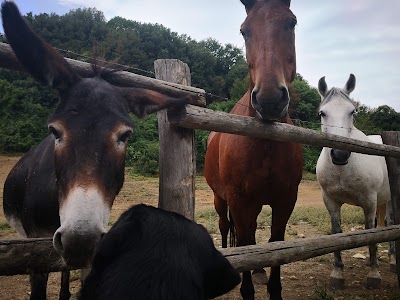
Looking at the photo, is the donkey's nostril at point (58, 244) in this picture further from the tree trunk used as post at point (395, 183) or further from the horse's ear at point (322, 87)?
the horse's ear at point (322, 87)

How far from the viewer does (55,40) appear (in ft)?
99.7

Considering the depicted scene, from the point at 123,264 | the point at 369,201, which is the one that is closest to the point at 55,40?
the point at 369,201

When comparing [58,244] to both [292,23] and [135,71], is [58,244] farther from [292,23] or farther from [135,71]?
[135,71]

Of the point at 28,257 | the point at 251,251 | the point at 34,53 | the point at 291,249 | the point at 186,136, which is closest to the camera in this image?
the point at 28,257

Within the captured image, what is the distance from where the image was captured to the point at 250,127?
268cm

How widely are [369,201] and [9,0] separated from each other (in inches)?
195

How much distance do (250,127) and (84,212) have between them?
4.70 feet

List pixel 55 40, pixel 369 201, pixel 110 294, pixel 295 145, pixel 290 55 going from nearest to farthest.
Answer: pixel 110 294
pixel 290 55
pixel 295 145
pixel 369 201
pixel 55 40

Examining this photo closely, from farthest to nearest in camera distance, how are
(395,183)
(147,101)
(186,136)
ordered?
(395,183) < (186,136) < (147,101)

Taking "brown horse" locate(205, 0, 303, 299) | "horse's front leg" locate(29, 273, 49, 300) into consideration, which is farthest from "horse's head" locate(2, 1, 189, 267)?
"brown horse" locate(205, 0, 303, 299)

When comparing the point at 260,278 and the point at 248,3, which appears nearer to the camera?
the point at 248,3

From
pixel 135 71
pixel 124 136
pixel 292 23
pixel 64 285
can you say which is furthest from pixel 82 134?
pixel 135 71

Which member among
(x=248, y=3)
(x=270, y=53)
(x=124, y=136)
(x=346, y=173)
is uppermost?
(x=248, y=3)

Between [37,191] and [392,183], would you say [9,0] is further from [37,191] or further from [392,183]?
[392,183]
